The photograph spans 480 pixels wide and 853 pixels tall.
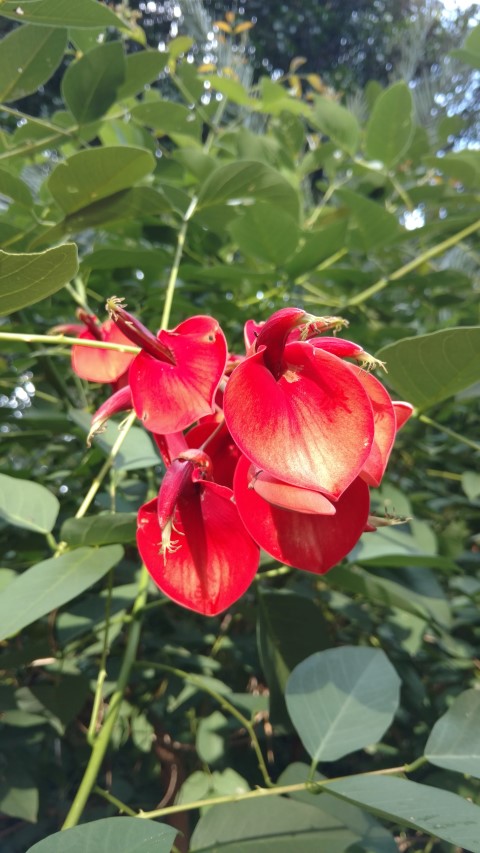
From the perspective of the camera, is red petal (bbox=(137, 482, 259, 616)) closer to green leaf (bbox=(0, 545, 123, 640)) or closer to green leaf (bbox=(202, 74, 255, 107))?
green leaf (bbox=(0, 545, 123, 640))

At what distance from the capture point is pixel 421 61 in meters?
1.92

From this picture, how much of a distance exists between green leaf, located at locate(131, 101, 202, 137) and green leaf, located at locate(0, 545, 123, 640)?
50 cm

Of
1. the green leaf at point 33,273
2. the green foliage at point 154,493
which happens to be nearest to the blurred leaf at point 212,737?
the green foliage at point 154,493

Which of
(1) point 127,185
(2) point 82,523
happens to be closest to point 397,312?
(1) point 127,185

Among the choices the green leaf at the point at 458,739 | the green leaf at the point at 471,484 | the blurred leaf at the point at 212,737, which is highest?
the green leaf at the point at 458,739

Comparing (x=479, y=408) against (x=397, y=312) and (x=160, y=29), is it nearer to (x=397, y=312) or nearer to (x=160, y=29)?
(x=397, y=312)

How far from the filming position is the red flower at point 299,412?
0.83 ft

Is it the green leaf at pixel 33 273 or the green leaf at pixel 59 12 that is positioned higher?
the green leaf at pixel 59 12

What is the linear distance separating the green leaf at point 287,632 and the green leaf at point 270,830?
0.14 m

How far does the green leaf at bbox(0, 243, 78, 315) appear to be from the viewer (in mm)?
306

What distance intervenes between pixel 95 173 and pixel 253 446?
29 cm

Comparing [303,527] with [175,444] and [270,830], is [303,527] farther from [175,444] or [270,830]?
[270,830]

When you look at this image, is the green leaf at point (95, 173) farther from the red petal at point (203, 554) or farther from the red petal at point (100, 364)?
the red petal at point (203, 554)

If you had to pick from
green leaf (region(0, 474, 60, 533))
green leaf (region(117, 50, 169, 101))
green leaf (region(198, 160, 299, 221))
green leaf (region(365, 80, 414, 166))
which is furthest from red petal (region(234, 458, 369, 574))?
green leaf (region(365, 80, 414, 166))
